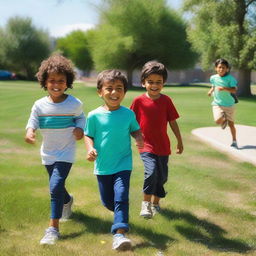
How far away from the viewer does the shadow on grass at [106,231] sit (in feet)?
13.1

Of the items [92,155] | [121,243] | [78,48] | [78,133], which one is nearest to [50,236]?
[121,243]

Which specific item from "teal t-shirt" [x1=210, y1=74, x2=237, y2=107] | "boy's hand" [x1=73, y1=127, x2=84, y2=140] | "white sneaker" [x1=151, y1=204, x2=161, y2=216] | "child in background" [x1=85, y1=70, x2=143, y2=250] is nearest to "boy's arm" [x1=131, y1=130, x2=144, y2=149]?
"child in background" [x1=85, y1=70, x2=143, y2=250]

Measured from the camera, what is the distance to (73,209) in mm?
4984

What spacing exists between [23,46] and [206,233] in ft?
224

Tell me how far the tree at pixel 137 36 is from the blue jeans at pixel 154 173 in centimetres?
3921

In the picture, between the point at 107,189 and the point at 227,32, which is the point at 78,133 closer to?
the point at 107,189

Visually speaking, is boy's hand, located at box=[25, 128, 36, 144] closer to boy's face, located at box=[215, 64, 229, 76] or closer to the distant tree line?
boy's face, located at box=[215, 64, 229, 76]

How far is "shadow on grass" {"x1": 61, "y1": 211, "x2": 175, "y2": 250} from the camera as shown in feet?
13.1

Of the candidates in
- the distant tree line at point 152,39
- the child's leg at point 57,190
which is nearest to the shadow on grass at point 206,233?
the child's leg at point 57,190

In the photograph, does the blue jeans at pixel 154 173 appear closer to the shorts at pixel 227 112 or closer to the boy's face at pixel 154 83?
the boy's face at pixel 154 83

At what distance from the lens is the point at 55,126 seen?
4.29 metres

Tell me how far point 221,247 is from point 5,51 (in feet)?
225

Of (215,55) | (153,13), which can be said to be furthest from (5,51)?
(215,55)

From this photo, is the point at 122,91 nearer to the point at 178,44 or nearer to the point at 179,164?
the point at 179,164
